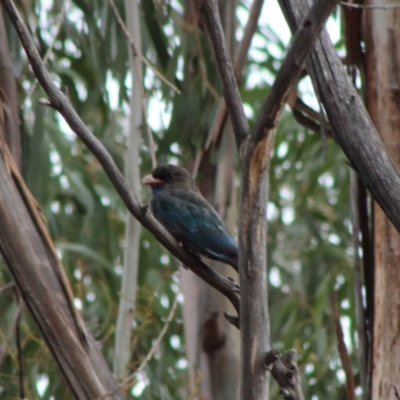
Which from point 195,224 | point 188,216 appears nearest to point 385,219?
point 195,224

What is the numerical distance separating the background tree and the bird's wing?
26cm

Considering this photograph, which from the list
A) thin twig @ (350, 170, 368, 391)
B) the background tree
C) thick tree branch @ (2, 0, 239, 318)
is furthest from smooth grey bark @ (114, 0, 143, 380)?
thick tree branch @ (2, 0, 239, 318)

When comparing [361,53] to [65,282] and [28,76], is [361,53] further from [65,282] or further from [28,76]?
[28,76]

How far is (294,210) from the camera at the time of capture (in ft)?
23.3

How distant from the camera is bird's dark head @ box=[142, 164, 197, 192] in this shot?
14.1ft

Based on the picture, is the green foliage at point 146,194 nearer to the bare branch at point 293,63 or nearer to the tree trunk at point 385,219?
the tree trunk at point 385,219

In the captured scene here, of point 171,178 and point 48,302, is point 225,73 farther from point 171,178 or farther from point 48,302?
point 171,178

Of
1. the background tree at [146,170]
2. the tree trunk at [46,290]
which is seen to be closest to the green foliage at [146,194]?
the background tree at [146,170]

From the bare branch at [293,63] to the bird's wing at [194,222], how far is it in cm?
165

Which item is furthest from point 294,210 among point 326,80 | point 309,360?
point 326,80

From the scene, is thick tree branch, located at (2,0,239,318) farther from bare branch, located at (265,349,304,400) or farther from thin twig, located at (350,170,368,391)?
thin twig, located at (350,170,368,391)

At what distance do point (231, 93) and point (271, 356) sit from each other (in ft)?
1.97

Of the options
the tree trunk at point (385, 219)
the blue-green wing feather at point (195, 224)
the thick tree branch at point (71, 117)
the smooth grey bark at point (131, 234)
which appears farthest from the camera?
the smooth grey bark at point (131, 234)

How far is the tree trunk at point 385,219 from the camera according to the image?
9.77 feet
